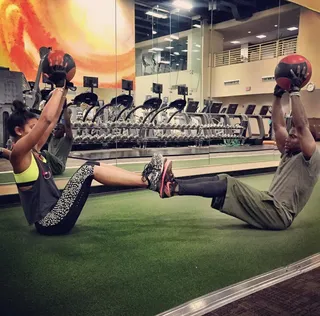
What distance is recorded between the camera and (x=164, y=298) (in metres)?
1.52

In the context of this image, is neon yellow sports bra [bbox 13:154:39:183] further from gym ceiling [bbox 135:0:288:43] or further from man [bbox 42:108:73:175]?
gym ceiling [bbox 135:0:288:43]

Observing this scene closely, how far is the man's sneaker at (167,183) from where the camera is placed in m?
2.20

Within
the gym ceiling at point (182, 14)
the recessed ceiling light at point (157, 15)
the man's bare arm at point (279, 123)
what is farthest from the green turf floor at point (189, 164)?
the recessed ceiling light at point (157, 15)

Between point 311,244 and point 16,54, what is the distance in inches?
204

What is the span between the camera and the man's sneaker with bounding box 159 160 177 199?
2.20 metres

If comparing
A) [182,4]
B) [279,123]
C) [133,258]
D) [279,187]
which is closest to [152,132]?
[182,4]

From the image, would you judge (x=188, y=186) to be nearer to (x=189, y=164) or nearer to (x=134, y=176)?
(x=134, y=176)

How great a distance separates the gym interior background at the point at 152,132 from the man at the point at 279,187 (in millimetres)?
178

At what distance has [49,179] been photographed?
2412mm

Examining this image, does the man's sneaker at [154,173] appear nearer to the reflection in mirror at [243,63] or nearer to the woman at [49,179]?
the woman at [49,179]

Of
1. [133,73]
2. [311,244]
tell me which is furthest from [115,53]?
[311,244]

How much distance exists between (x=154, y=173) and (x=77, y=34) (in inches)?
195

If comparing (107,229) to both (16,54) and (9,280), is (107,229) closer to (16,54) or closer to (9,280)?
(9,280)

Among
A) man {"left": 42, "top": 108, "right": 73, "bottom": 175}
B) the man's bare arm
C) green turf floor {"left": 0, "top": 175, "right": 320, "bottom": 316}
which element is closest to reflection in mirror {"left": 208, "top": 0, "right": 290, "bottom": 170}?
man {"left": 42, "top": 108, "right": 73, "bottom": 175}
